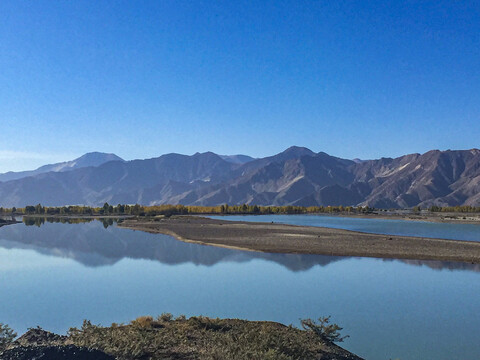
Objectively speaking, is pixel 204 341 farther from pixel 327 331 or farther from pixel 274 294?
pixel 274 294

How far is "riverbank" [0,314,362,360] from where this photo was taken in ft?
41.1

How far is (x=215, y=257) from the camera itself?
43.5 metres

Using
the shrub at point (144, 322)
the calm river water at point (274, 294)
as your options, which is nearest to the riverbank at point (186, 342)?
the shrub at point (144, 322)

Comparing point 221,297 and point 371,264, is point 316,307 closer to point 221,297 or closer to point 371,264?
point 221,297

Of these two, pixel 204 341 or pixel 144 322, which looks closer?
pixel 204 341

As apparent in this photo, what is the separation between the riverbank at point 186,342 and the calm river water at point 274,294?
234cm

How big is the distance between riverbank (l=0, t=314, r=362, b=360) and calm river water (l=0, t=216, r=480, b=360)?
2.34 m

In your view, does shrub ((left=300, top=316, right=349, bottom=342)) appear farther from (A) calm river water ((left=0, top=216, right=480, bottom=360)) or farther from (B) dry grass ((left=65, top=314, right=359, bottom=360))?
(A) calm river water ((left=0, top=216, right=480, bottom=360))

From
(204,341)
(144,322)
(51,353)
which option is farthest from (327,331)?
(51,353)

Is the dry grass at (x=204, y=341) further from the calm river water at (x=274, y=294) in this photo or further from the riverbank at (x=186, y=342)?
the calm river water at (x=274, y=294)

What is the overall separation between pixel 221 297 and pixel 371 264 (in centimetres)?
1878

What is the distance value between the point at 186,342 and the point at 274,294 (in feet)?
37.2

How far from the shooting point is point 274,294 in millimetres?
26109

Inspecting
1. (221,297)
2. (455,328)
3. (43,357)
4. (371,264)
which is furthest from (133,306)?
(371,264)
